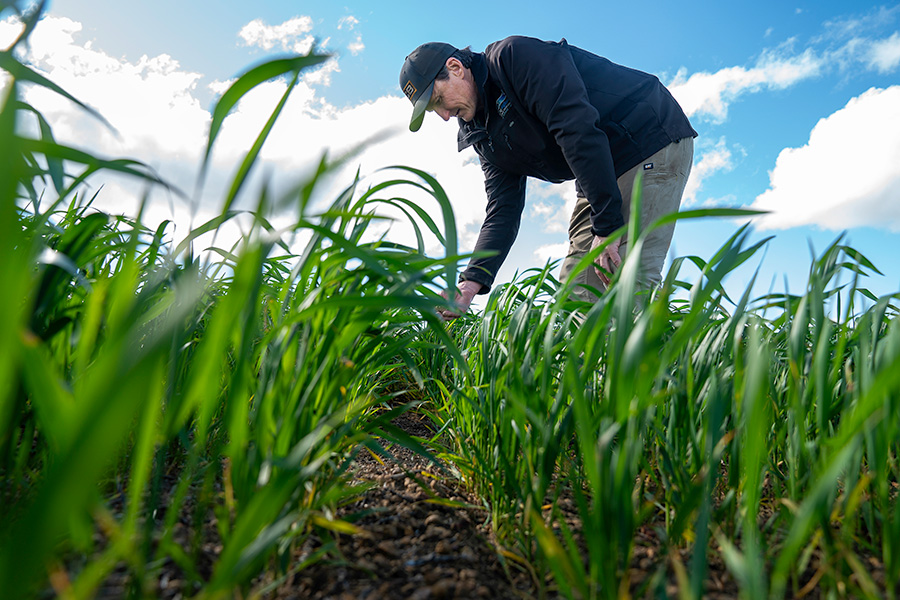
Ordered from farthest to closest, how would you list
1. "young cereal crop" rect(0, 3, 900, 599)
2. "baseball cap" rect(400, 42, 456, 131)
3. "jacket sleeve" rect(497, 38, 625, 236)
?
1. "baseball cap" rect(400, 42, 456, 131)
2. "jacket sleeve" rect(497, 38, 625, 236)
3. "young cereal crop" rect(0, 3, 900, 599)

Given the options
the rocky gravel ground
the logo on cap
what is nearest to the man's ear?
the logo on cap

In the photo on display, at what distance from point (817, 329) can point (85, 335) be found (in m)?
0.83

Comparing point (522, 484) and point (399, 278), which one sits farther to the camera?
point (522, 484)

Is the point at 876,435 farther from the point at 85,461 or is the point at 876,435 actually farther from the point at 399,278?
the point at 85,461

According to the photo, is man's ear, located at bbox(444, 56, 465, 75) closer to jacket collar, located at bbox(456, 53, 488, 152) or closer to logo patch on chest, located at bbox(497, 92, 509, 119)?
jacket collar, located at bbox(456, 53, 488, 152)

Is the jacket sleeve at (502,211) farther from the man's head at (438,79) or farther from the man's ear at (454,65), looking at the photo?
the man's ear at (454,65)

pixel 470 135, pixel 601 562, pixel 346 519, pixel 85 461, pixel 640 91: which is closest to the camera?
pixel 85 461

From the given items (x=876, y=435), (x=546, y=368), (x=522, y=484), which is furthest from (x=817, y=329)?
(x=522, y=484)

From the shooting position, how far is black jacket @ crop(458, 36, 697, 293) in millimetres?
Answer: 2104

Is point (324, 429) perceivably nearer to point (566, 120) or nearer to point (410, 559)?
point (410, 559)

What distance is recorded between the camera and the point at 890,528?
0.50 m

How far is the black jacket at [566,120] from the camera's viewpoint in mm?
2104

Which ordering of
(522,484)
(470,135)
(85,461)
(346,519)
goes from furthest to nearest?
(470,135)
(522,484)
(346,519)
(85,461)

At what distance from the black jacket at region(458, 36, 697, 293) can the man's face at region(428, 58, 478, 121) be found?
0.15 feet
